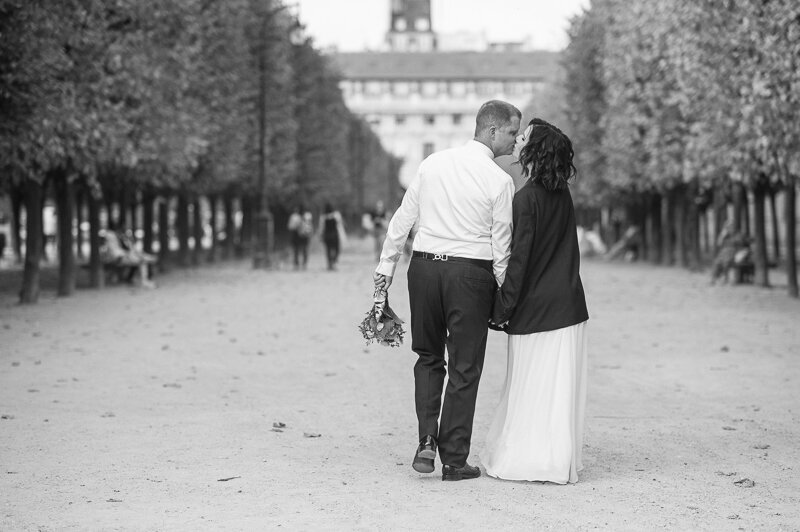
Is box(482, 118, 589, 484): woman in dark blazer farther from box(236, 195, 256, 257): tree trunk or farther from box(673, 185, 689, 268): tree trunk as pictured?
box(236, 195, 256, 257): tree trunk

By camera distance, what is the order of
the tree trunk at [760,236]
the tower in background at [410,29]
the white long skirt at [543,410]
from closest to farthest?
the white long skirt at [543,410] → the tree trunk at [760,236] → the tower in background at [410,29]

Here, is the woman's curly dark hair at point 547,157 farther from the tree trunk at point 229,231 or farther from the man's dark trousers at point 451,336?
the tree trunk at point 229,231

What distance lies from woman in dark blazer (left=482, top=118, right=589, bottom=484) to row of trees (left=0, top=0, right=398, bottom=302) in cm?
1115

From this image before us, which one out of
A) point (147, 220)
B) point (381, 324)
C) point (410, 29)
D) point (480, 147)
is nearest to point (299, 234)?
point (147, 220)

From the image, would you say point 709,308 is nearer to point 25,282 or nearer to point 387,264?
point 25,282

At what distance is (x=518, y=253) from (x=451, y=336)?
56cm

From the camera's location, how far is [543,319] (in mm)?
7367

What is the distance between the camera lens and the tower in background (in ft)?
648

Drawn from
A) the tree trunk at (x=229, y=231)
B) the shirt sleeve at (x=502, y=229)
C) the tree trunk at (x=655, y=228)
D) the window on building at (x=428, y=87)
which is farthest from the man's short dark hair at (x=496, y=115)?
the window on building at (x=428, y=87)

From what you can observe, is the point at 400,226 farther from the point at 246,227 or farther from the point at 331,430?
the point at 246,227

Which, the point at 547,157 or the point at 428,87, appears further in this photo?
the point at 428,87

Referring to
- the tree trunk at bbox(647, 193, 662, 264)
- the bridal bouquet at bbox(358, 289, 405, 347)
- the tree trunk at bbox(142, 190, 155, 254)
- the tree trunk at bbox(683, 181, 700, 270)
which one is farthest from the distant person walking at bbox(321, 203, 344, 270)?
the bridal bouquet at bbox(358, 289, 405, 347)

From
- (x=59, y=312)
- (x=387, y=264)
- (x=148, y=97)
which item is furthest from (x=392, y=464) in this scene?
(x=148, y=97)

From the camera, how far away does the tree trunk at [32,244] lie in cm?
2309
